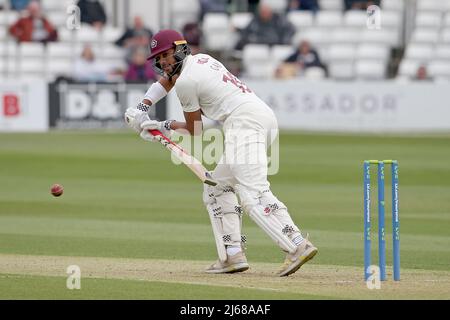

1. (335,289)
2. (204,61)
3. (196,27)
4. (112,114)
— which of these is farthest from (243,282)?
(196,27)

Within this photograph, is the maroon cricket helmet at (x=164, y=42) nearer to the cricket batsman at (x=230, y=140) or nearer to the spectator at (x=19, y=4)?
the cricket batsman at (x=230, y=140)

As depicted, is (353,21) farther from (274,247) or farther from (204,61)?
(204,61)

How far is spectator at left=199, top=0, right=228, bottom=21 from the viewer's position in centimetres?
2540

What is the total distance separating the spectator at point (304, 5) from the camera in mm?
25406

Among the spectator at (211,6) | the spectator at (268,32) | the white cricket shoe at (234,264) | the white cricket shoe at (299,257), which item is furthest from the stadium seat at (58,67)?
the white cricket shoe at (299,257)

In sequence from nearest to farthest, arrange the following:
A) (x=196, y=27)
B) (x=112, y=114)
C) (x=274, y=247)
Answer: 1. (x=274, y=247)
2. (x=112, y=114)
3. (x=196, y=27)

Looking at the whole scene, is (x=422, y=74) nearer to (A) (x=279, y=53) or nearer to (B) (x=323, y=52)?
(B) (x=323, y=52)

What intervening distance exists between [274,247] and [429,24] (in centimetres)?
1574

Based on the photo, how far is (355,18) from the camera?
24875 mm

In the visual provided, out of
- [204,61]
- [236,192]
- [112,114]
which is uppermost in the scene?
A: [204,61]

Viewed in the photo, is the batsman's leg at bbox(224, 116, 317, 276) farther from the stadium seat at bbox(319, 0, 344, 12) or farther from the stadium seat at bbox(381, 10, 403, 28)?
the stadium seat at bbox(319, 0, 344, 12)

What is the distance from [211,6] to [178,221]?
14449mm

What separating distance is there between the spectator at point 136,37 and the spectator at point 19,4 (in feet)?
8.03

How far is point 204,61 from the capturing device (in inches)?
314
